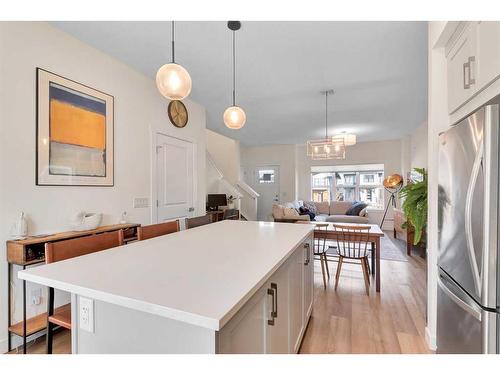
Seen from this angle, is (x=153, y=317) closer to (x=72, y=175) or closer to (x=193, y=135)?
(x=72, y=175)


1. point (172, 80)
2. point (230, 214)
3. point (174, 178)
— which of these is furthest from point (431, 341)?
point (230, 214)

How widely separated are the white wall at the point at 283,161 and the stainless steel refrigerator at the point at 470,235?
639 centimetres

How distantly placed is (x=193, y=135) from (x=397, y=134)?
543 centimetres

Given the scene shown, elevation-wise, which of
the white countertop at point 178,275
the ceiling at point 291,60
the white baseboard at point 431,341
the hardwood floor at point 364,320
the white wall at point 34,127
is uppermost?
the ceiling at point 291,60

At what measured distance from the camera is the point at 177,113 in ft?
12.0

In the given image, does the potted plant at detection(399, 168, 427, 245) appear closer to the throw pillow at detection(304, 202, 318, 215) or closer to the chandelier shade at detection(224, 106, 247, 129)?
the chandelier shade at detection(224, 106, 247, 129)

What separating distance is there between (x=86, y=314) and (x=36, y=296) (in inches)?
62.4

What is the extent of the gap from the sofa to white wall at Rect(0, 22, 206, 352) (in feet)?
10.1

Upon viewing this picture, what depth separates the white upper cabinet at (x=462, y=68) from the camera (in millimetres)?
1402

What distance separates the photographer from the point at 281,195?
8094 mm

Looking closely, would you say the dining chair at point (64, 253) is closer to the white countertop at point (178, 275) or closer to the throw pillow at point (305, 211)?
the white countertop at point (178, 275)

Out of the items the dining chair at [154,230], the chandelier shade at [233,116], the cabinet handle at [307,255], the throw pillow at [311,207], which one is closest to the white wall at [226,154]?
the throw pillow at [311,207]
